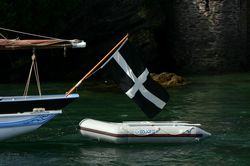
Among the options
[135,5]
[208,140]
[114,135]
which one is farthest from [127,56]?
[135,5]

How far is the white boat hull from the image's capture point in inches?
758

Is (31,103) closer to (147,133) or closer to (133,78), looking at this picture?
(133,78)

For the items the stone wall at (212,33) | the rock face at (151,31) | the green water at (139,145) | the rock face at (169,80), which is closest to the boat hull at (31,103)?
the green water at (139,145)

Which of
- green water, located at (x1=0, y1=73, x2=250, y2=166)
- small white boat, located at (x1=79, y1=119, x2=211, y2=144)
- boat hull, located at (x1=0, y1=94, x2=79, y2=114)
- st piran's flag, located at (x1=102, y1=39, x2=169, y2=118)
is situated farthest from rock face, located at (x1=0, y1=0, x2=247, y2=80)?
small white boat, located at (x1=79, y1=119, x2=211, y2=144)

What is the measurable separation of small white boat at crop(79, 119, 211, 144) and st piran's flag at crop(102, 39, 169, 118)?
77 centimetres

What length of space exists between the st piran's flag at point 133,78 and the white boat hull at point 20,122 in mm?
2347

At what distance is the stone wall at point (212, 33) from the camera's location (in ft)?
142

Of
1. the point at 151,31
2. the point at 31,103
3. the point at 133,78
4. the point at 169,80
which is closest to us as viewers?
the point at 31,103

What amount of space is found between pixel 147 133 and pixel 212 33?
82.2 ft

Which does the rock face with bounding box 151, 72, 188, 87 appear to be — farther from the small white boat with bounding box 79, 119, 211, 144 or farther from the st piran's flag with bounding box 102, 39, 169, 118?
the small white boat with bounding box 79, 119, 211, 144

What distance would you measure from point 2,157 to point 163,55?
93.2ft

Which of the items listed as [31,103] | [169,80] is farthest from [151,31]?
[31,103]

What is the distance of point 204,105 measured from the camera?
28.6m

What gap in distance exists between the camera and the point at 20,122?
19375 mm
